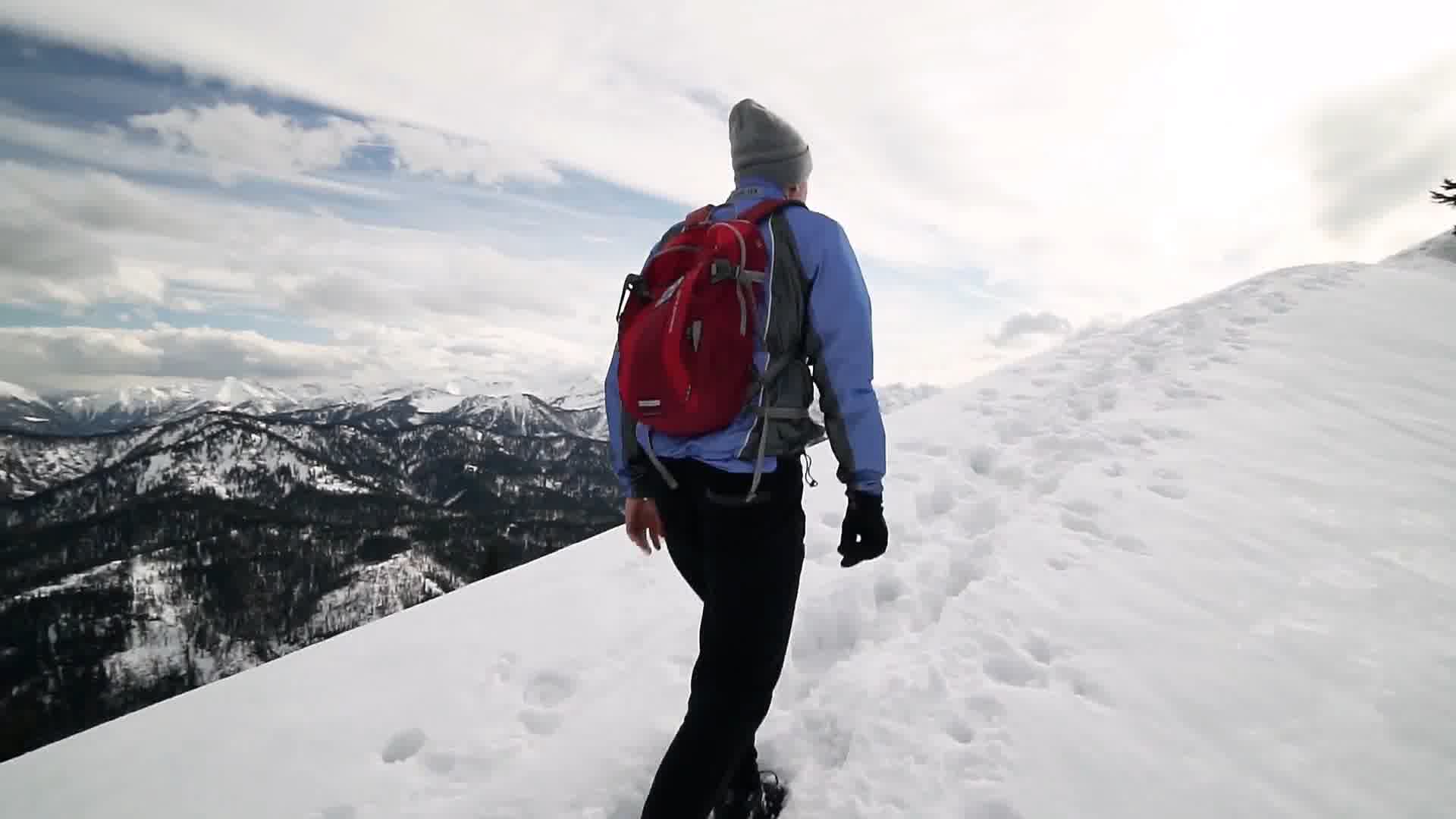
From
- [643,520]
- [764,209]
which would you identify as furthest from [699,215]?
[643,520]

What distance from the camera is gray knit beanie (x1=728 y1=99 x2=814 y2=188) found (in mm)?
2428

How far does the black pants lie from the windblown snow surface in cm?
A: 100

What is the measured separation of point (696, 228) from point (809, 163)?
2.02 feet

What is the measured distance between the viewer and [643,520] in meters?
2.56

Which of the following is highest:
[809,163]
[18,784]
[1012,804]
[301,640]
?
[809,163]

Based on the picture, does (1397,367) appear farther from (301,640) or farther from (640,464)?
(301,640)

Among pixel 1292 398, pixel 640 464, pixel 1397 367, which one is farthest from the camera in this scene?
pixel 1397 367

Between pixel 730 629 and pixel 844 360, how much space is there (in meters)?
1.00

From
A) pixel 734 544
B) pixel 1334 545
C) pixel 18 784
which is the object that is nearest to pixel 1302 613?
pixel 1334 545

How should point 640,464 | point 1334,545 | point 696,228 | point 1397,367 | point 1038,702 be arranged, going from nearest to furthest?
1. point 696,228
2. point 640,464
3. point 1038,702
4. point 1334,545
5. point 1397,367

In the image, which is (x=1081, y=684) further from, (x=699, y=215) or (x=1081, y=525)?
(x=699, y=215)

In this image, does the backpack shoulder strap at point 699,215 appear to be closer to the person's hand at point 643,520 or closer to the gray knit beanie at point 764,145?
the gray knit beanie at point 764,145

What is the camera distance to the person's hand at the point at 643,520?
99.0 inches

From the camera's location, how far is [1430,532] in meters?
4.50
